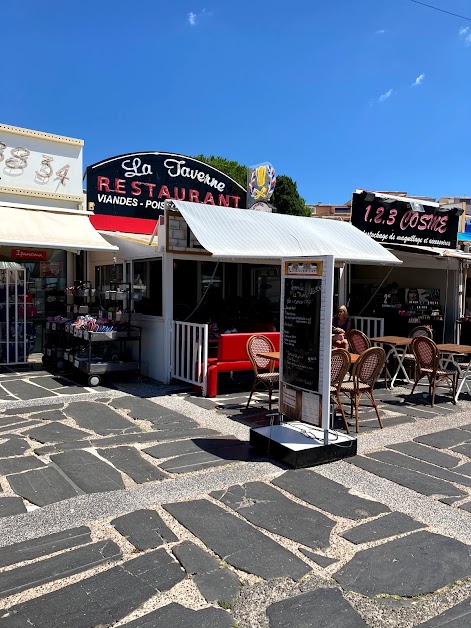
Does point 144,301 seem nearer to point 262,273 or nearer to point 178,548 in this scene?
point 262,273

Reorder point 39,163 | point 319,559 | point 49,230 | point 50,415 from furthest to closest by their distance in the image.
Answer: point 39,163
point 49,230
point 50,415
point 319,559

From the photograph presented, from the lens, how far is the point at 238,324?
1060 centimetres

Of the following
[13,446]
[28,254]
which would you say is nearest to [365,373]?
[13,446]

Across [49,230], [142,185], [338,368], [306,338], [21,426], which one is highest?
[142,185]

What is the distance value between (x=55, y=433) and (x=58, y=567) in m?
2.88

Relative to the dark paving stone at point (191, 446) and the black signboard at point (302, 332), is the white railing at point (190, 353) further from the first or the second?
the black signboard at point (302, 332)

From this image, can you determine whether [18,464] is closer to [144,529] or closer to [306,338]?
[144,529]

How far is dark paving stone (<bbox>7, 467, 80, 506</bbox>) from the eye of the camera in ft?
13.7

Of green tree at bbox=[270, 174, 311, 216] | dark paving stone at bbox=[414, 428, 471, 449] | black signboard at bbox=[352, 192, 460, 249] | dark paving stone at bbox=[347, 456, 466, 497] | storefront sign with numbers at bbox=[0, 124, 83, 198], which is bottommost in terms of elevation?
dark paving stone at bbox=[347, 456, 466, 497]

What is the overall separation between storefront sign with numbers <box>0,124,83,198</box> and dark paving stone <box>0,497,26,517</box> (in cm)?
751

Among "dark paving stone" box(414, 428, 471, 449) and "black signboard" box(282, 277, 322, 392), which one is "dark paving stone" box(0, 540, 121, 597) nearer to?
"black signboard" box(282, 277, 322, 392)

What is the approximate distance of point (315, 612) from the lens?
9.12ft

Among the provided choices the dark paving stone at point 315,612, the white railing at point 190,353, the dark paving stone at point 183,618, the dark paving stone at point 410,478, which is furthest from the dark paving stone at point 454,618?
the white railing at point 190,353

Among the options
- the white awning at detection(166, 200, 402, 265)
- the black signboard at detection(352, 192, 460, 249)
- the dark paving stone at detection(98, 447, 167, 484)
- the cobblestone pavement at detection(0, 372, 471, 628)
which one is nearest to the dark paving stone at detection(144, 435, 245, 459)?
the cobblestone pavement at detection(0, 372, 471, 628)
